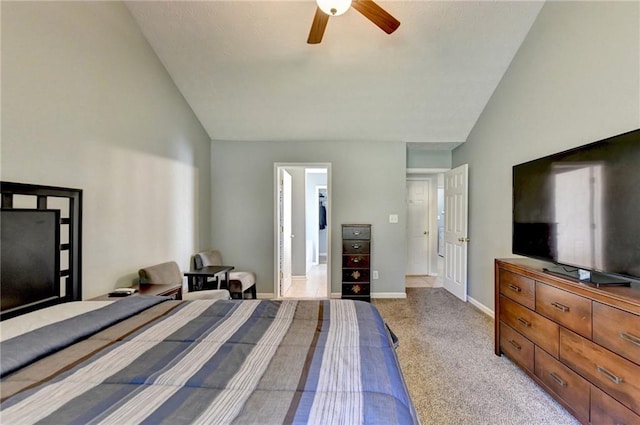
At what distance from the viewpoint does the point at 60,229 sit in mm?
1919

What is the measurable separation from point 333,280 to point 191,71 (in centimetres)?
320

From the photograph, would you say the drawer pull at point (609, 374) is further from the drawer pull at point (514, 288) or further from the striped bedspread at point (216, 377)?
the striped bedspread at point (216, 377)

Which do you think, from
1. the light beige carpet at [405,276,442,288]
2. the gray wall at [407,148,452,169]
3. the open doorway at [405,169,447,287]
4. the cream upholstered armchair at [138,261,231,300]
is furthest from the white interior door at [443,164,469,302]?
the cream upholstered armchair at [138,261,231,300]

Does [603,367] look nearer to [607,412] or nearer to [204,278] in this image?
[607,412]

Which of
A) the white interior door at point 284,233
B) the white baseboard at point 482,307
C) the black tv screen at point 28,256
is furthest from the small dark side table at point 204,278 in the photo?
the white baseboard at point 482,307

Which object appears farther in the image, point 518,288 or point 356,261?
point 356,261

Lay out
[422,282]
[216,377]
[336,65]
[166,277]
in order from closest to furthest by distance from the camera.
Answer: [216,377] → [166,277] → [336,65] → [422,282]

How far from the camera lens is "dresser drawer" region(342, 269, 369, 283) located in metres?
3.97

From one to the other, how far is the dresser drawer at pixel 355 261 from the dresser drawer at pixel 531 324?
1739 millimetres

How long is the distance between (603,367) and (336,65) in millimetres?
3174

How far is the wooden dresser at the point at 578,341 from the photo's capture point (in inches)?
56.1

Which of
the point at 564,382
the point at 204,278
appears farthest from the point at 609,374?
the point at 204,278

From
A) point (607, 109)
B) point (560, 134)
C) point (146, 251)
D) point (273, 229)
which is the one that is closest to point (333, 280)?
point (273, 229)

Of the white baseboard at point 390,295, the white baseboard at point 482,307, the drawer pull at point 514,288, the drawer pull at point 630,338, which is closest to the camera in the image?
the drawer pull at point 630,338
